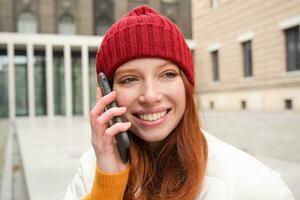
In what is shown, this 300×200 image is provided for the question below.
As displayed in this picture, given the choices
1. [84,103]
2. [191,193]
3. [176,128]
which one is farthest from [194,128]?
[84,103]

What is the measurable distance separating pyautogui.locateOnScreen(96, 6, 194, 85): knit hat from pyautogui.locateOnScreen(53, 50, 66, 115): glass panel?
89.8ft

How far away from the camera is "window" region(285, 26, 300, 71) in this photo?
18.4 meters

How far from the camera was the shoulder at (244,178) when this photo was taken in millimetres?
1489

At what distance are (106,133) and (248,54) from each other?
22412mm

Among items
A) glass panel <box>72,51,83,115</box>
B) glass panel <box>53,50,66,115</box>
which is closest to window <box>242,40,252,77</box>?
glass panel <box>72,51,83,115</box>

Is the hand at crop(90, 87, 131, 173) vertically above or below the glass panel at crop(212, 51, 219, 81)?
below

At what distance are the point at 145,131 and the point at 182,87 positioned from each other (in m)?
0.28

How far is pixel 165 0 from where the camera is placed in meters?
33.9

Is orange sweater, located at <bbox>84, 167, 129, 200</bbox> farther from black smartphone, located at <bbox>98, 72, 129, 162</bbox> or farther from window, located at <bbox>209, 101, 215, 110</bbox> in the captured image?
window, located at <bbox>209, 101, 215, 110</bbox>

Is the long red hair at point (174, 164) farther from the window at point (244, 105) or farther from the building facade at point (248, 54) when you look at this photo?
the window at point (244, 105)

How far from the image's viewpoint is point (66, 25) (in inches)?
1225

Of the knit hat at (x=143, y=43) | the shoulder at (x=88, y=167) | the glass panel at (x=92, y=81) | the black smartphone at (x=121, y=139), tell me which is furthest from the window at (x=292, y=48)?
the black smartphone at (x=121, y=139)

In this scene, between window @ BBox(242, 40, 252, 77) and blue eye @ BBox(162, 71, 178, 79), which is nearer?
blue eye @ BBox(162, 71, 178, 79)

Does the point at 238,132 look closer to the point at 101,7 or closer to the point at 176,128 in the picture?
the point at 176,128
